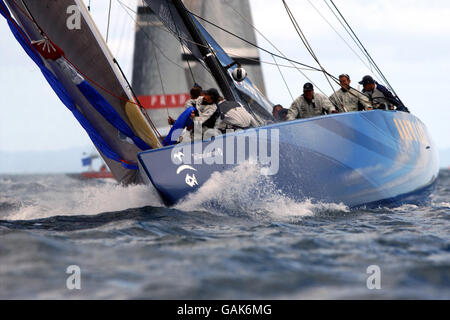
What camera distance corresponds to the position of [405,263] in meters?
3.05

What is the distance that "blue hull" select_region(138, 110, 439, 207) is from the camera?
4762 mm

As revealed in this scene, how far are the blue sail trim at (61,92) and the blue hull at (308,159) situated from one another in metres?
1.11

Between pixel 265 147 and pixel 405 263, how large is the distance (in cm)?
196

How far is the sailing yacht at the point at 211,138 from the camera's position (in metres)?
4.80

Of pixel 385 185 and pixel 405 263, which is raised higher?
pixel 385 185

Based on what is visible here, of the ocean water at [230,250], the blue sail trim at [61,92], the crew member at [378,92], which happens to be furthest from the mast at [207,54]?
the ocean water at [230,250]

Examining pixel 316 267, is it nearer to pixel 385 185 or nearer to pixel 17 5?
pixel 385 185

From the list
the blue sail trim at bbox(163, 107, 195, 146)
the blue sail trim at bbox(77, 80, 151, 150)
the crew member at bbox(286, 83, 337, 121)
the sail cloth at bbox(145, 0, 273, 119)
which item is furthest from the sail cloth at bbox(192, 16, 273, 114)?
the blue sail trim at bbox(77, 80, 151, 150)

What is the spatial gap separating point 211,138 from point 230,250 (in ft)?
5.48

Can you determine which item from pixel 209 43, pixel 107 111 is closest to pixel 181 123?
pixel 107 111

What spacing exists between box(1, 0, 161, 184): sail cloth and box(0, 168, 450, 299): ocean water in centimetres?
108

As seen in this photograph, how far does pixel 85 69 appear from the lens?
5.81m
